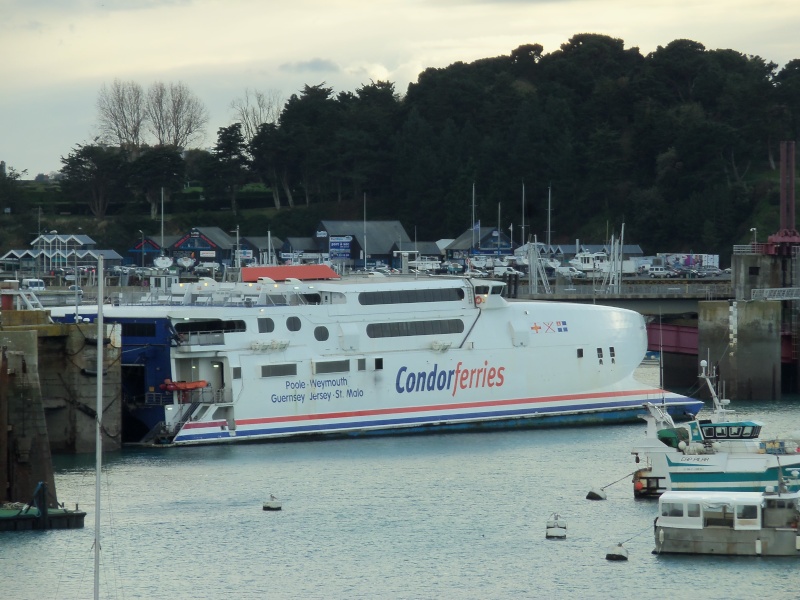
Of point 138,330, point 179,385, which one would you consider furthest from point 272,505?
point 138,330

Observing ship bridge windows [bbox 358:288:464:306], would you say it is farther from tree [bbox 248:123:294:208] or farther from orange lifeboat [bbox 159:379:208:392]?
tree [bbox 248:123:294:208]

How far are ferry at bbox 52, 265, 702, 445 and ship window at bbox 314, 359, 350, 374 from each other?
0.15ft

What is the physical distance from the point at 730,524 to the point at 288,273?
24326 mm

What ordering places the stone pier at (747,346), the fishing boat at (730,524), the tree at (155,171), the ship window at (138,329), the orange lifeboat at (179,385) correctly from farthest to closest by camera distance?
Result: the tree at (155,171)
the stone pier at (747,346)
the ship window at (138,329)
the orange lifeboat at (179,385)
the fishing boat at (730,524)

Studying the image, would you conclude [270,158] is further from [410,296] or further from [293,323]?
[293,323]

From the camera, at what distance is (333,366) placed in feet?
173

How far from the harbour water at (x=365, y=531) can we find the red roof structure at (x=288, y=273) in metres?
6.91

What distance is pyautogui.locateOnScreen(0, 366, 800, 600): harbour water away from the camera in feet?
110

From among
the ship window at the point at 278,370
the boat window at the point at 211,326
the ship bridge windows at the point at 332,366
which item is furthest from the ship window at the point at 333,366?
the boat window at the point at 211,326

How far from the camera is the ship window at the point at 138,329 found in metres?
51.0

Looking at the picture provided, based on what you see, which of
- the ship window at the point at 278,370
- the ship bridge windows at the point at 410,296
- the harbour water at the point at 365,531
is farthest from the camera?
the ship bridge windows at the point at 410,296

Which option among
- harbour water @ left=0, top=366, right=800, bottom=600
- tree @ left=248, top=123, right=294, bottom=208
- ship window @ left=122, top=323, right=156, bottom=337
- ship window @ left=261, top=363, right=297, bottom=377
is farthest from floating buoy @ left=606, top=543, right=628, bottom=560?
tree @ left=248, top=123, right=294, bottom=208

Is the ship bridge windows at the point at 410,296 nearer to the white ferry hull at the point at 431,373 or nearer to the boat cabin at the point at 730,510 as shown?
the white ferry hull at the point at 431,373

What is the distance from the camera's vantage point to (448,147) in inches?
4705
